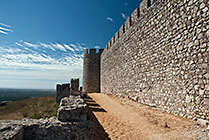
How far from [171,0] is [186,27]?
1.65 meters

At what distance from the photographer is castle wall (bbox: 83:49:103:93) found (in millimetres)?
21422

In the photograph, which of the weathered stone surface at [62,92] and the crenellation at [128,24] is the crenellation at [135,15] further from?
the weathered stone surface at [62,92]

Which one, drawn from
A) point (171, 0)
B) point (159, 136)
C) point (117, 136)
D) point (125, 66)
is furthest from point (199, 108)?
point (125, 66)

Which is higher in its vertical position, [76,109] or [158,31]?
[158,31]

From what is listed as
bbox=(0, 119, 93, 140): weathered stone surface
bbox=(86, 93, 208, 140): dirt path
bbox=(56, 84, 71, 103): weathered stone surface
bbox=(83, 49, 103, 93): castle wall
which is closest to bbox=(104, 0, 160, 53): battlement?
bbox=(86, 93, 208, 140): dirt path

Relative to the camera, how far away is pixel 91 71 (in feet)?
70.6

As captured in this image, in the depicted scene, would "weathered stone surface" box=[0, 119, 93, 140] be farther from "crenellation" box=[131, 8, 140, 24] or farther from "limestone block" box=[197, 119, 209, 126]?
"crenellation" box=[131, 8, 140, 24]

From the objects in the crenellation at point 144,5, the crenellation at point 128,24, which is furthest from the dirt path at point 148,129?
the crenellation at point 128,24

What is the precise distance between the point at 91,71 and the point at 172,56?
54.4 ft

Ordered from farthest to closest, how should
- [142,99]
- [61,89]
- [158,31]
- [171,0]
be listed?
[61,89] < [142,99] < [158,31] < [171,0]

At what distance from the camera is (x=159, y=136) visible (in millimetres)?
3830

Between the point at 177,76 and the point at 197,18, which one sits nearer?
the point at 197,18

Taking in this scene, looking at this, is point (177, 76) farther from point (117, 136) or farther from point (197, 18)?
point (117, 136)

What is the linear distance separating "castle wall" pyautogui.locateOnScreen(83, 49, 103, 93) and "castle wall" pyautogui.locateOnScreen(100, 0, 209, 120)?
41.0 feet
